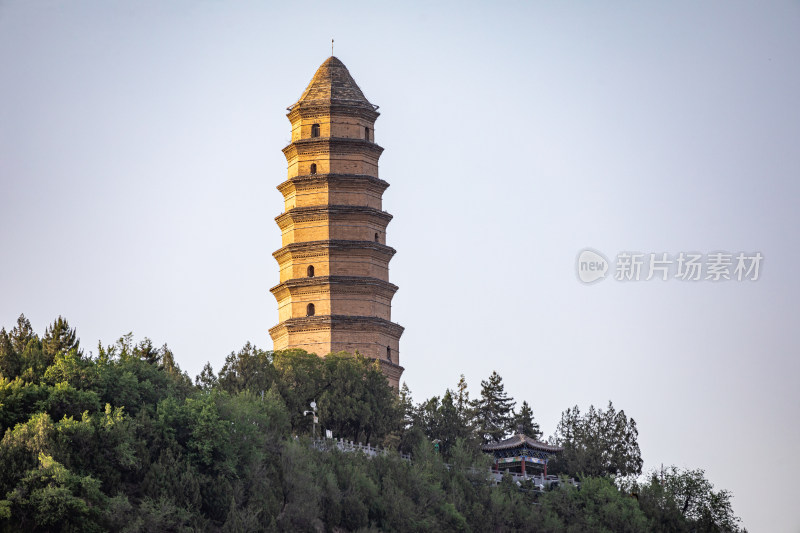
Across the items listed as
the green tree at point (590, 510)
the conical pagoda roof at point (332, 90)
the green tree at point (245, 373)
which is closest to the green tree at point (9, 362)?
the green tree at point (245, 373)

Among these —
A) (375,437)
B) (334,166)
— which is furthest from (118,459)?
(334,166)

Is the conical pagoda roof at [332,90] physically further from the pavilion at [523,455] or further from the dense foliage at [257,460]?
the pavilion at [523,455]

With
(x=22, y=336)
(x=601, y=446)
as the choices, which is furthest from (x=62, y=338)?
(x=601, y=446)

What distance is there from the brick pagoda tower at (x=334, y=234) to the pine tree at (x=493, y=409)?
427 inches

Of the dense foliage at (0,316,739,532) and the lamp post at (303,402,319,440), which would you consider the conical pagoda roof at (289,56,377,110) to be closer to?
the dense foliage at (0,316,739,532)

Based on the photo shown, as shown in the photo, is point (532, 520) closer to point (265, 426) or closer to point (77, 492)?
point (265, 426)

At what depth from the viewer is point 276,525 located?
48906 mm

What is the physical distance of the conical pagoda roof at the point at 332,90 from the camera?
228ft

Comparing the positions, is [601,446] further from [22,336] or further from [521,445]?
[22,336]

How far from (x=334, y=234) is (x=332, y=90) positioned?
7163mm

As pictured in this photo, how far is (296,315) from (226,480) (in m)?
19.3

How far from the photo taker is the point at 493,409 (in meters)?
78.6

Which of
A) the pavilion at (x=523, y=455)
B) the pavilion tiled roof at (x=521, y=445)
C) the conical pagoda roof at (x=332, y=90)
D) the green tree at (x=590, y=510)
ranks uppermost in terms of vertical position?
Answer: the conical pagoda roof at (x=332, y=90)

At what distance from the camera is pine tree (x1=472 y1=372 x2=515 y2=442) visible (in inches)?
3031
